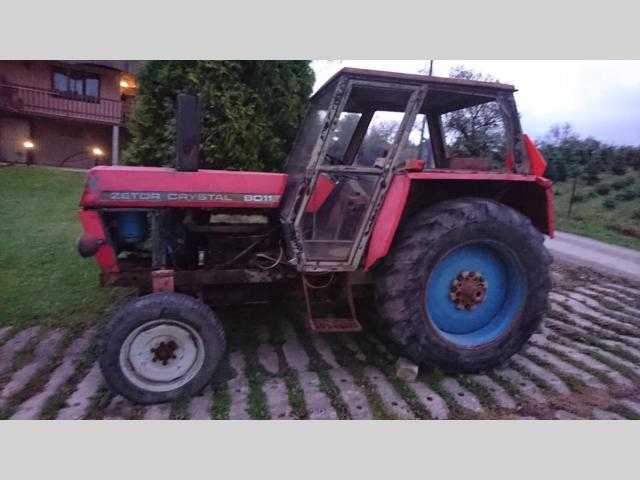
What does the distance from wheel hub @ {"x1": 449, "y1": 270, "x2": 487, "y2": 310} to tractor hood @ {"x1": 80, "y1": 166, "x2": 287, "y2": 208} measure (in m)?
1.54

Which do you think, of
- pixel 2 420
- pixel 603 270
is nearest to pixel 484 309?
pixel 2 420

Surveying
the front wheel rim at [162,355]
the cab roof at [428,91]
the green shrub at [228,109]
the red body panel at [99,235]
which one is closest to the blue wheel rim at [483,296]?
the cab roof at [428,91]

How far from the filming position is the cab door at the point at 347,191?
297cm

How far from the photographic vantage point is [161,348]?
2709mm

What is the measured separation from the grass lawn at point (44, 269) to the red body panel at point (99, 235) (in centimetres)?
111

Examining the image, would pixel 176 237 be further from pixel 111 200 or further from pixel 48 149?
pixel 48 149

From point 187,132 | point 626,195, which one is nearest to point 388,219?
point 187,132

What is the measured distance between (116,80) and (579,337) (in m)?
15.7

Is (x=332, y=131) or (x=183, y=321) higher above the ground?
(x=332, y=131)

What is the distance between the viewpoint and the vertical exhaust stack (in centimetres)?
269

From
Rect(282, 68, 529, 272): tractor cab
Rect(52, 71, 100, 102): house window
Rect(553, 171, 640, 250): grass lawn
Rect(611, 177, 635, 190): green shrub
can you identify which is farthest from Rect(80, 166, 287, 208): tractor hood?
Rect(52, 71, 100, 102): house window

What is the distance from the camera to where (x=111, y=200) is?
9.33ft

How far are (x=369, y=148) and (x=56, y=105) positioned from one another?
45.9 feet

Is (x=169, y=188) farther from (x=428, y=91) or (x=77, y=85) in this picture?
(x=77, y=85)
